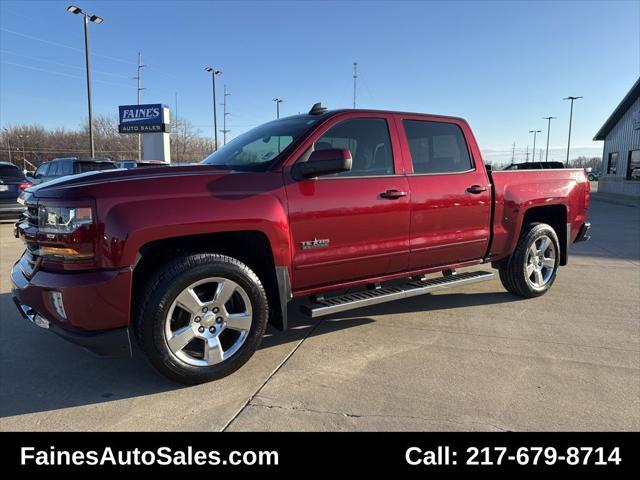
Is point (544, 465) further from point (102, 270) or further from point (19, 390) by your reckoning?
point (19, 390)

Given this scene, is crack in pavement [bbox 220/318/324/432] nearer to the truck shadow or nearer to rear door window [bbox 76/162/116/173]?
the truck shadow

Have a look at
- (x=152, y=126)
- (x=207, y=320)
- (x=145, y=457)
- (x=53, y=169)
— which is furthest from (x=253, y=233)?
(x=152, y=126)

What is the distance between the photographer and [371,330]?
431 cm

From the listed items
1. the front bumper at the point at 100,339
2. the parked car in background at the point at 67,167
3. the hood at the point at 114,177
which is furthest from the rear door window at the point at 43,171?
the front bumper at the point at 100,339

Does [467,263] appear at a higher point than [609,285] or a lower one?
higher

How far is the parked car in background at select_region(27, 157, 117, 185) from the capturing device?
1241 cm

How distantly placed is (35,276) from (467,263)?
384 centimetres

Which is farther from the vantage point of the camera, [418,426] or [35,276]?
[35,276]

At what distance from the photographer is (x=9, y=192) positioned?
34.4ft

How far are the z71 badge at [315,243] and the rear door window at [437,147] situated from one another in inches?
47.5

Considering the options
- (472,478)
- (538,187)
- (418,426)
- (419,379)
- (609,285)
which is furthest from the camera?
(609,285)

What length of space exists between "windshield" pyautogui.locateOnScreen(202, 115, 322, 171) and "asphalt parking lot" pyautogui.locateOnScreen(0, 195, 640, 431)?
158 centimetres

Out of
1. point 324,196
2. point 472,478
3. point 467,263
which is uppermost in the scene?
point 324,196

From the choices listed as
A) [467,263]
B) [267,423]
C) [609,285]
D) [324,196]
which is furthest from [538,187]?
[267,423]
